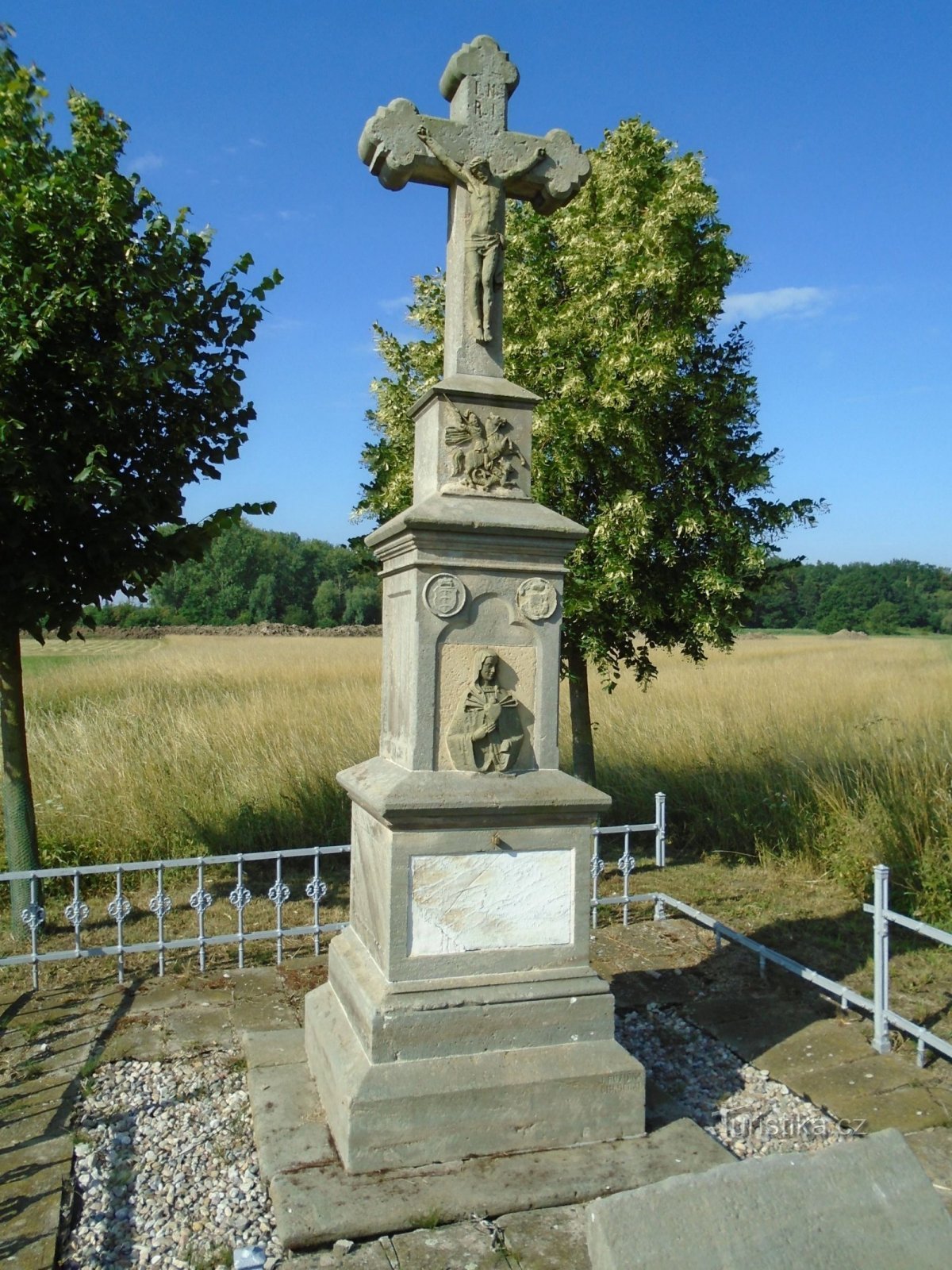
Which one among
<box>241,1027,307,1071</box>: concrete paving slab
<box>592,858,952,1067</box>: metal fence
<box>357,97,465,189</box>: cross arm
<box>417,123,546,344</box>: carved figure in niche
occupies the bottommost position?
<box>241,1027,307,1071</box>: concrete paving slab

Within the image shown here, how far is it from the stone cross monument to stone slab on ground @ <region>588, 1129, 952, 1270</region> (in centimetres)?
160

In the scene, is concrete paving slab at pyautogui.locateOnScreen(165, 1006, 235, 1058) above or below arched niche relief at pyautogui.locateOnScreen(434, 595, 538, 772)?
below

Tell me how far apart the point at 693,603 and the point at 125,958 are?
4574 millimetres

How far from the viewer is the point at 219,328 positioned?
582cm

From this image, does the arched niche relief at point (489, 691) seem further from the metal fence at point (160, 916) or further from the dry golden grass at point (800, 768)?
the dry golden grass at point (800, 768)

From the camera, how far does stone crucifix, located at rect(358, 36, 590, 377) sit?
3842mm

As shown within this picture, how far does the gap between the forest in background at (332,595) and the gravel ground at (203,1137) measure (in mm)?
38834

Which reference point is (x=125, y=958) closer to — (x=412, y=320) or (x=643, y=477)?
(x=643, y=477)

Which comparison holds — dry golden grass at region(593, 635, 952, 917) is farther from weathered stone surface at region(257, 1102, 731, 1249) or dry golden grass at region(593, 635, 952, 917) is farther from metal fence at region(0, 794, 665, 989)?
weathered stone surface at region(257, 1102, 731, 1249)

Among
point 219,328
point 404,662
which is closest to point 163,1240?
point 404,662

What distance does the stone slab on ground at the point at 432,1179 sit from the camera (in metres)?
2.98

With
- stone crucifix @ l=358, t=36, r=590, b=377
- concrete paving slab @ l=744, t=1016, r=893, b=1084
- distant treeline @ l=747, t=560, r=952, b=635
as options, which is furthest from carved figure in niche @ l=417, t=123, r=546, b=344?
distant treeline @ l=747, t=560, r=952, b=635

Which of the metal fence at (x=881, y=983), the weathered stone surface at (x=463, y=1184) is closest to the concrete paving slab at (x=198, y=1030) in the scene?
the weathered stone surface at (x=463, y=1184)

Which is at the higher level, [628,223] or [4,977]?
[628,223]
